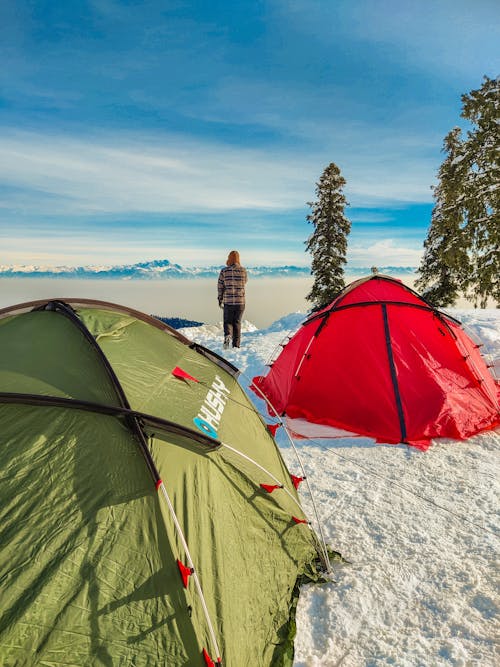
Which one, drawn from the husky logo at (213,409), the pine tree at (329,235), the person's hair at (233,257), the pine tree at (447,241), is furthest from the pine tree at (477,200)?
the husky logo at (213,409)

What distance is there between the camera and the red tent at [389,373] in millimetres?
5660

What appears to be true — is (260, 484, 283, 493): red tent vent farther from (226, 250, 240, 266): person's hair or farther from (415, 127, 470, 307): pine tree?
(415, 127, 470, 307): pine tree

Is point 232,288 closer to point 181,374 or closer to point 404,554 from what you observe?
point 181,374

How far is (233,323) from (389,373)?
585 centimetres

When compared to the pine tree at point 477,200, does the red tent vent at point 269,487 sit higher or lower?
lower

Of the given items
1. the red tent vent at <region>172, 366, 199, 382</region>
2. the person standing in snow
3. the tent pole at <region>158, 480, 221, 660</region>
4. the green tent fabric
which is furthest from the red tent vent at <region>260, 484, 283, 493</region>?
the person standing in snow

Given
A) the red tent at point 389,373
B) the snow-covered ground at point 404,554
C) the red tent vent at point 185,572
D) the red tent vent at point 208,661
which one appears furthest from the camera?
the red tent at point 389,373

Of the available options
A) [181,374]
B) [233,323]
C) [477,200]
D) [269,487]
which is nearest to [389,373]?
[269,487]

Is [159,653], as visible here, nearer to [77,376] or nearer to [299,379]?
[77,376]

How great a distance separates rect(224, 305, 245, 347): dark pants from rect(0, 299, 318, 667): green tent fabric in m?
7.25

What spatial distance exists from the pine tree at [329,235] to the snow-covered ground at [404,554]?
797 inches

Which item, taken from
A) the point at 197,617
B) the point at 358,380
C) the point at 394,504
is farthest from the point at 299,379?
the point at 197,617

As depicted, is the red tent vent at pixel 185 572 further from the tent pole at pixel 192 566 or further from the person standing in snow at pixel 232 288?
the person standing in snow at pixel 232 288

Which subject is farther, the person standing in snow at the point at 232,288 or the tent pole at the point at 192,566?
the person standing in snow at the point at 232,288
